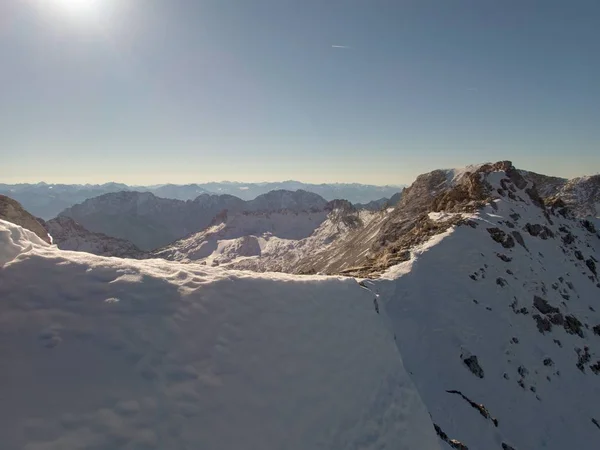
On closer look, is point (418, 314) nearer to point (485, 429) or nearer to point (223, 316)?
point (485, 429)

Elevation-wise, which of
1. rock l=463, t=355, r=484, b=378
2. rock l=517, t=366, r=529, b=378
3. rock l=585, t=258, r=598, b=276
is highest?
rock l=585, t=258, r=598, b=276

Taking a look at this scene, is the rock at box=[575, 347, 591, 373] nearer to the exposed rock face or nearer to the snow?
the exposed rock face

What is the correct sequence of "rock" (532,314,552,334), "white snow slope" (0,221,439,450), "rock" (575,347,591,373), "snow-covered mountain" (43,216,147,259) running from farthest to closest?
"snow-covered mountain" (43,216,147,259) < "rock" (532,314,552,334) < "rock" (575,347,591,373) < "white snow slope" (0,221,439,450)

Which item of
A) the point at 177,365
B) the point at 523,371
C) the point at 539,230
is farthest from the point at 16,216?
the point at 539,230

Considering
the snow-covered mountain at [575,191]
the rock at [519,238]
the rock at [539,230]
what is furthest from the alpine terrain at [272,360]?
the snow-covered mountain at [575,191]

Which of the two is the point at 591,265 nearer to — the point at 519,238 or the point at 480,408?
the point at 519,238

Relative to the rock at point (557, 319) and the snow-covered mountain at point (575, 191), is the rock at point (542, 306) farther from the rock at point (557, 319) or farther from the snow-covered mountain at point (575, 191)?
the snow-covered mountain at point (575, 191)

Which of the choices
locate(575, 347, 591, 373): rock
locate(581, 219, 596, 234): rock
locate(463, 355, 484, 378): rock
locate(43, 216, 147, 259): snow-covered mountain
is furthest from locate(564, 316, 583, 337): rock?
locate(43, 216, 147, 259): snow-covered mountain
